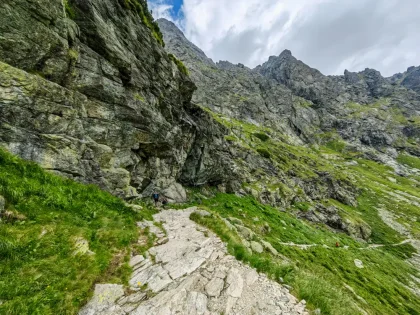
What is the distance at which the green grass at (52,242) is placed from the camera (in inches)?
249

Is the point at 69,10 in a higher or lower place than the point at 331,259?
higher

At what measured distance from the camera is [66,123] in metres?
15.9

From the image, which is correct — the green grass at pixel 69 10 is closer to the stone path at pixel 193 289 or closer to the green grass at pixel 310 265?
the green grass at pixel 310 265

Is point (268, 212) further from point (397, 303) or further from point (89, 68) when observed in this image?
point (89, 68)


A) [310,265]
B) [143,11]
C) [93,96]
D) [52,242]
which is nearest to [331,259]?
[310,265]

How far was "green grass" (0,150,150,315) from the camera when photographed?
6332mm

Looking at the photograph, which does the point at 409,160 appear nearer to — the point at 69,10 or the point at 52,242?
the point at 69,10

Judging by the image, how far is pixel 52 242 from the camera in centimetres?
831

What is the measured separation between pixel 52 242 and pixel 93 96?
630 inches

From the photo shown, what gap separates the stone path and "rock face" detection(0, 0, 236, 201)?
10.2 meters

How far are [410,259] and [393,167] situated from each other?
157 m

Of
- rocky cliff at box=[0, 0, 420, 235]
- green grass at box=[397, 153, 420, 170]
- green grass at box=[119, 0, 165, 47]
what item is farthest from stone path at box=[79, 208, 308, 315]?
green grass at box=[397, 153, 420, 170]

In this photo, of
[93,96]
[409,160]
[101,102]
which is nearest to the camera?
[93,96]

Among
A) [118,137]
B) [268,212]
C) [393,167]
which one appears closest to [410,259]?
[268,212]
